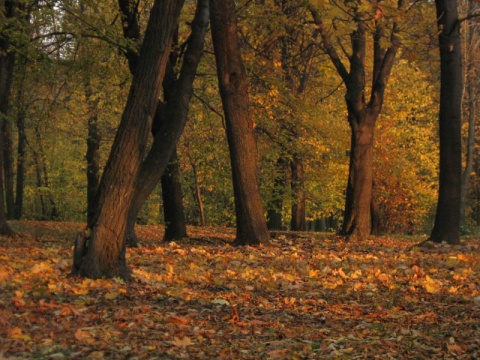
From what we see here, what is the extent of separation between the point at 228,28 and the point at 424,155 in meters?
21.7

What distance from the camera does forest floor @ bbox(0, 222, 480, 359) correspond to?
17.1 ft

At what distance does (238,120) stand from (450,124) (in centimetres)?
417

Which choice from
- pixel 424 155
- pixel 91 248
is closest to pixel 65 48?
pixel 91 248

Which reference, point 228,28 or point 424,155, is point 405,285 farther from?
point 424,155

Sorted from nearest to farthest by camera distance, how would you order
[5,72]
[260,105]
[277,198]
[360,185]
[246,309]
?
[246,309], [360,185], [5,72], [260,105], [277,198]

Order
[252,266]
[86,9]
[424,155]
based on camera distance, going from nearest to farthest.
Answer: [252,266]
[86,9]
[424,155]

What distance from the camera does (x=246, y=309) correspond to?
22.1 ft

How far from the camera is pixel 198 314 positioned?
6.40m

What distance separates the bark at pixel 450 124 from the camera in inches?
488

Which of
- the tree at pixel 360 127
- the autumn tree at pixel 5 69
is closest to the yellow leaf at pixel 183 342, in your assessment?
the tree at pixel 360 127

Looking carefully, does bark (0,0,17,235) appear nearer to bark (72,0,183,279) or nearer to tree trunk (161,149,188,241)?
tree trunk (161,149,188,241)

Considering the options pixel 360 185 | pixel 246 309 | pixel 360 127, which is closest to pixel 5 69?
pixel 360 127

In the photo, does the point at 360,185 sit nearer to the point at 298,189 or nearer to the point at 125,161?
the point at 125,161

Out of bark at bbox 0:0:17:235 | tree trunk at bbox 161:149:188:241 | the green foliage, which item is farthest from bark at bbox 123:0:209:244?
bark at bbox 0:0:17:235
